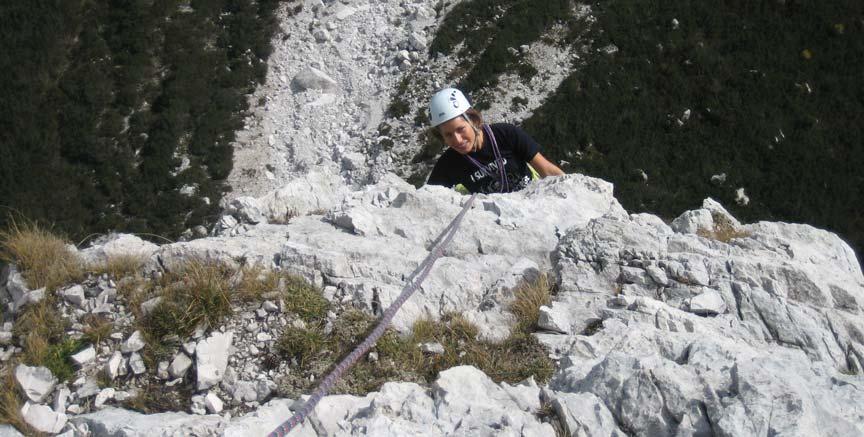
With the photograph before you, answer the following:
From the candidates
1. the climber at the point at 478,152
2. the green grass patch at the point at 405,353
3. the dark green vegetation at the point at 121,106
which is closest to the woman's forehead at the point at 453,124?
the climber at the point at 478,152

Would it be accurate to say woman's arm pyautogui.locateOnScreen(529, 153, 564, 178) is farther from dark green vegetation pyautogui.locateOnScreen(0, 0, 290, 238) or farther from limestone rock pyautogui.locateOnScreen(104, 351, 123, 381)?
dark green vegetation pyautogui.locateOnScreen(0, 0, 290, 238)

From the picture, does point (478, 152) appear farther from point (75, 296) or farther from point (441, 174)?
point (75, 296)

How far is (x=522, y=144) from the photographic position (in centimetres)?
765

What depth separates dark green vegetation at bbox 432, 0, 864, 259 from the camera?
20703 mm

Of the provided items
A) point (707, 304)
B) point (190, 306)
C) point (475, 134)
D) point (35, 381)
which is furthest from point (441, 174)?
point (35, 381)

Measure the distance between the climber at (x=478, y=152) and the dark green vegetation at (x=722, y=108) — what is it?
13.7 metres

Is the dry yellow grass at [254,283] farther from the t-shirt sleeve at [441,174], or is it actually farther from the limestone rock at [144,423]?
the t-shirt sleeve at [441,174]

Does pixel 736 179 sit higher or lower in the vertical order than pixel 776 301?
lower

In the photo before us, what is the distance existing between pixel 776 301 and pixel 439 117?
13.7ft

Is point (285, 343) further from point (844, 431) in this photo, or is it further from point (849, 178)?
point (849, 178)

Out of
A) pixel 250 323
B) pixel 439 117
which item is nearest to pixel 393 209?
pixel 439 117

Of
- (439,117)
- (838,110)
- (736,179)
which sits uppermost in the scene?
(439,117)

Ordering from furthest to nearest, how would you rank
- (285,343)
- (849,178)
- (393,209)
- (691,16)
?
(691,16)
(849,178)
(393,209)
(285,343)

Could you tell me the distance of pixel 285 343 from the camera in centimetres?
534
